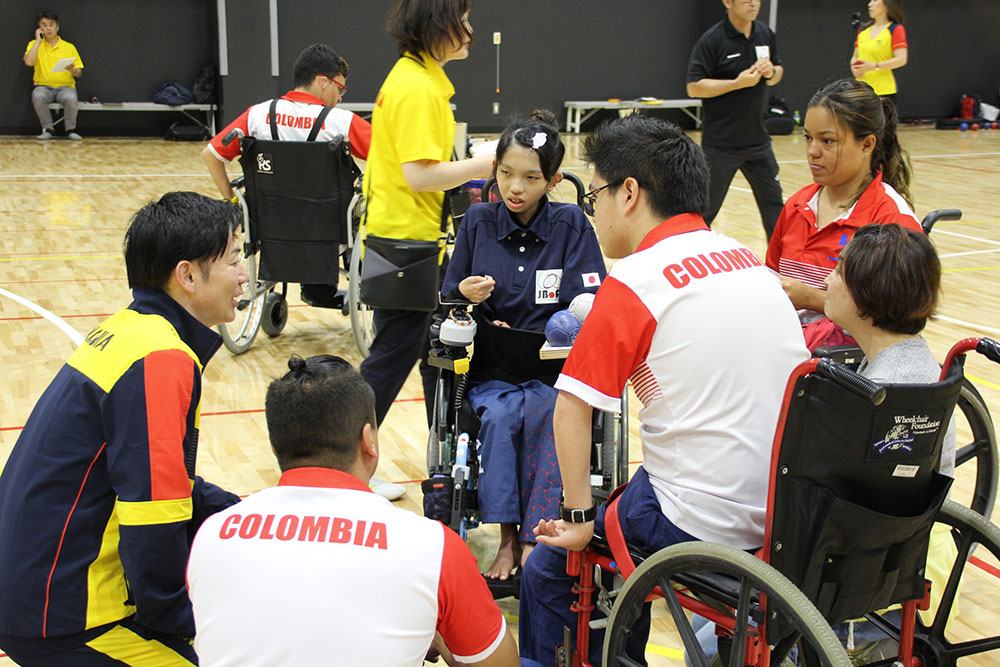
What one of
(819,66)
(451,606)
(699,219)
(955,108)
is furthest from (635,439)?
(955,108)

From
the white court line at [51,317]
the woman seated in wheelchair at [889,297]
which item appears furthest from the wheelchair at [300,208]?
the woman seated in wheelchair at [889,297]

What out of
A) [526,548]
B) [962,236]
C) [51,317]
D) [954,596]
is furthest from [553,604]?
[962,236]

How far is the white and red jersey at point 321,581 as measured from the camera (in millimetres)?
1218

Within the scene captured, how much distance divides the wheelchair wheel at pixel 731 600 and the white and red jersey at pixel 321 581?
41 cm

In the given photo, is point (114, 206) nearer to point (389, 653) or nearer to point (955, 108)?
point (389, 653)

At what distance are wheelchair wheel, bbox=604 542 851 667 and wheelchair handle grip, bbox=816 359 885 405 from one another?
0.28 m

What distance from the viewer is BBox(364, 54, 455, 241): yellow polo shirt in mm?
2799

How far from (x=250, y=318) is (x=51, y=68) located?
333 inches

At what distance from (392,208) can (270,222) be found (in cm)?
145

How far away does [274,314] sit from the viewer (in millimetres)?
4836

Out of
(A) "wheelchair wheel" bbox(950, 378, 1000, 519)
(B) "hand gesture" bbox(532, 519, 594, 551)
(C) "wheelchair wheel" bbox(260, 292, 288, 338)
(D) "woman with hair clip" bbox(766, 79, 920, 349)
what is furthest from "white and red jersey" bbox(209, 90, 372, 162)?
(B) "hand gesture" bbox(532, 519, 594, 551)

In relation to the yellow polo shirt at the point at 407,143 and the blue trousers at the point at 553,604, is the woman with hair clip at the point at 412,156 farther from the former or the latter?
the blue trousers at the point at 553,604

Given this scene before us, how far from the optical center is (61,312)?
16.6ft

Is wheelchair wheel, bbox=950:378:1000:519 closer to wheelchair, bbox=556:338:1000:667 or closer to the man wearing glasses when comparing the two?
wheelchair, bbox=556:338:1000:667
